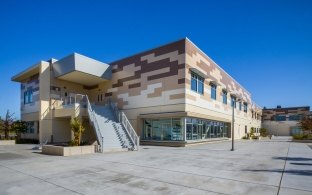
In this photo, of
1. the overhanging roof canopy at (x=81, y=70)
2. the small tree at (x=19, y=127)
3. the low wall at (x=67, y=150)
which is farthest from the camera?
the small tree at (x=19, y=127)

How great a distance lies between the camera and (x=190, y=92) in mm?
22625

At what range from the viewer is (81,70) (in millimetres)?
24500

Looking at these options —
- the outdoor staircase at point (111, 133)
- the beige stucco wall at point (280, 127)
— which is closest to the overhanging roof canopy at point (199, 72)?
the outdoor staircase at point (111, 133)

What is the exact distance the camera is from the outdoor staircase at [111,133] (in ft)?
58.8

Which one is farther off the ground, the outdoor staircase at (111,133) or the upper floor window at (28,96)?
the upper floor window at (28,96)

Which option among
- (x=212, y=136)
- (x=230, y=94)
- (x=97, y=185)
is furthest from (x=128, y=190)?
(x=230, y=94)

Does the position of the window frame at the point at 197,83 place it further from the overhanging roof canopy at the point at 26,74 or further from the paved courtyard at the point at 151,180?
the overhanging roof canopy at the point at 26,74

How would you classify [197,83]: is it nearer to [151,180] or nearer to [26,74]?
[151,180]

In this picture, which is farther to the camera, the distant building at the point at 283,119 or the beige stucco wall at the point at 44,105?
the distant building at the point at 283,119

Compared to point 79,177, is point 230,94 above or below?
above

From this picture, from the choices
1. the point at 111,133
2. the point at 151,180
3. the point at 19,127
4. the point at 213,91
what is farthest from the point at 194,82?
the point at 19,127

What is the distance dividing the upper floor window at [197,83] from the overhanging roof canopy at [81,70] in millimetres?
10830

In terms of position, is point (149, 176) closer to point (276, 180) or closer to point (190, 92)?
point (276, 180)

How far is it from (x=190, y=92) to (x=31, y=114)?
65.2ft
